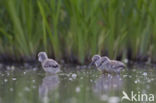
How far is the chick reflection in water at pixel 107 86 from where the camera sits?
5.46m

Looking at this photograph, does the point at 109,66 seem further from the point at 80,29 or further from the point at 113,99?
the point at 113,99

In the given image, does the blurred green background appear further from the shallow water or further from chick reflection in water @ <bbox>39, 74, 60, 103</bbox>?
chick reflection in water @ <bbox>39, 74, 60, 103</bbox>

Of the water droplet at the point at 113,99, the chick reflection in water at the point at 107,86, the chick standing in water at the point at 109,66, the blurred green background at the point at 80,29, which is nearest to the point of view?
the water droplet at the point at 113,99

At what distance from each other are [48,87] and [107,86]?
0.80m

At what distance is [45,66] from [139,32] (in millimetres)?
2282

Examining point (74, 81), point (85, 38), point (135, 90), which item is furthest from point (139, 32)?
point (135, 90)

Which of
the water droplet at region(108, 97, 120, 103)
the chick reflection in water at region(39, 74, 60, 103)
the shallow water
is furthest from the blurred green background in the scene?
the water droplet at region(108, 97, 120, 103)

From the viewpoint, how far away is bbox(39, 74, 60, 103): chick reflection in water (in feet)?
17.3

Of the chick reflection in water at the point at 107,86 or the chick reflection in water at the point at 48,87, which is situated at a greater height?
the chick reflection in water at the point at 48,87

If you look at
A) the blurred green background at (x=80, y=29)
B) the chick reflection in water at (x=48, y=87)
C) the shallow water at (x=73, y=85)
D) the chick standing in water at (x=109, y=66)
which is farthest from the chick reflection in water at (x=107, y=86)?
the blurred green background at (x=80, y=29)

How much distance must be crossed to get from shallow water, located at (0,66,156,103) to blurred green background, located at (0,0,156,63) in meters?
0.78

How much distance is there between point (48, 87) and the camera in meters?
6.20

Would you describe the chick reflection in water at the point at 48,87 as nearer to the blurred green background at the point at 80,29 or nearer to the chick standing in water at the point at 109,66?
the chick standing in water at the point at 109,66

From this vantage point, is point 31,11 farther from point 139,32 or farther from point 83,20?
point 139,32
